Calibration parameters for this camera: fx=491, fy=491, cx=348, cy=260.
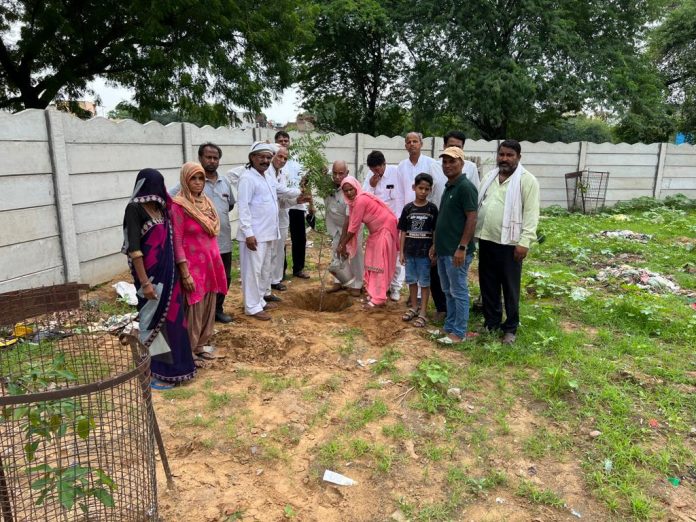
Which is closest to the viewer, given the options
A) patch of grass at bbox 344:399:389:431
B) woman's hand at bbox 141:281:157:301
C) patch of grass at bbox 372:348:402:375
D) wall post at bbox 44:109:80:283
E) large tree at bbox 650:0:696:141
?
patch of grass at bbox 344:399:389:431

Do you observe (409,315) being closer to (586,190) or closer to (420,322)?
(420,322)

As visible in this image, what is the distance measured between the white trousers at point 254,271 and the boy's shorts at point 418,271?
4.79ft

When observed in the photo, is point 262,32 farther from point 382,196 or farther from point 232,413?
point 232,413

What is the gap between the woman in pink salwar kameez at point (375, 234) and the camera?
202 inches

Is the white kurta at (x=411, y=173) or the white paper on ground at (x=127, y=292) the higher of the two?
the white kurta at (x=411, y=173)

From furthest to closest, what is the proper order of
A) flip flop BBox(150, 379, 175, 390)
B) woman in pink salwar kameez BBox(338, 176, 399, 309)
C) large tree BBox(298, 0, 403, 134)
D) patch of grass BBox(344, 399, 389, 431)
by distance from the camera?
large tree BBox(298, 0, 403, 134), woman in pink salwar kameez BBox(338, 176, 399, 309), flip flop BBox(150, 379, 175, 390), patch of grass BBox(344, 399, 389, 431)

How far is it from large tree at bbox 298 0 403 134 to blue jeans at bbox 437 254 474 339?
13.2 m

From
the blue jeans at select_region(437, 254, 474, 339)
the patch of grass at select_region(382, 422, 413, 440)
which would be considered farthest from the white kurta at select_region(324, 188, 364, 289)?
the patch of grass at select_region(382, 422, 413, 440)

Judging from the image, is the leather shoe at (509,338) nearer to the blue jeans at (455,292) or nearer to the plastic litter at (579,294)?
the blue jeans at (455,292)

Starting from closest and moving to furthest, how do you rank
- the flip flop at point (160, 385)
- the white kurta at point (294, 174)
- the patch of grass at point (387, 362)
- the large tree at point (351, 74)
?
the flip flop at point (160, 385) < the patch of grass at point (387, 362) < the white kurta at point (294, 174) < the large tree at point (351, 74)

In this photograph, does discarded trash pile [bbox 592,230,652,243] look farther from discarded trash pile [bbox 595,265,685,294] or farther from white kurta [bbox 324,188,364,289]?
white kurta [bbox 324,188,364,289]

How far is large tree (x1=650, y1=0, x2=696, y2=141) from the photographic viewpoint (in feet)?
50.1

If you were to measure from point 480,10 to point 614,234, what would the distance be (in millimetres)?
8740

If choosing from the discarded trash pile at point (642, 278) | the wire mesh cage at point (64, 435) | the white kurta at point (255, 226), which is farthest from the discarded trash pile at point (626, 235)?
the wire mesh cage at point (64, 435)
